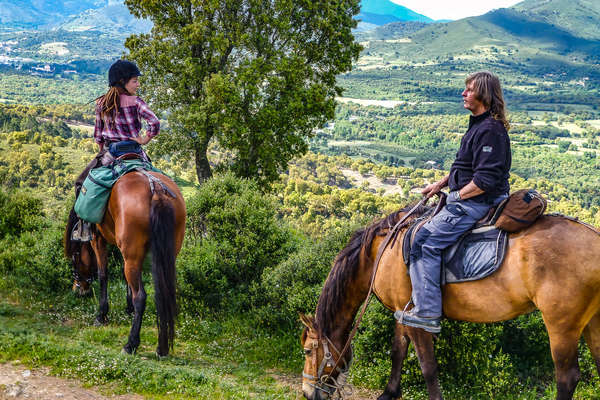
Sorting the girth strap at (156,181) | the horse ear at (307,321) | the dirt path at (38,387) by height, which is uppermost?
the girth strap at (156,181)

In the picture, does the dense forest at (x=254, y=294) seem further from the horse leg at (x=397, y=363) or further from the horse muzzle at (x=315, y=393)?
the horse muzzle at (x=315, y=393)

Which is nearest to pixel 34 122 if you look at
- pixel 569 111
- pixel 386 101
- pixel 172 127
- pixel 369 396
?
pixel 172 127

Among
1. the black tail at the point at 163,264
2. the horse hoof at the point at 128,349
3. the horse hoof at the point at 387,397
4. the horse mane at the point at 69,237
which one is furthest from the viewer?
the horse mane at the point at 69,237

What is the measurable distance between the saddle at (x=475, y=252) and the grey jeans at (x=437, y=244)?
7cm

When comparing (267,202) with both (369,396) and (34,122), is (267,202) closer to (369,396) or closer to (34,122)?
(369,396)

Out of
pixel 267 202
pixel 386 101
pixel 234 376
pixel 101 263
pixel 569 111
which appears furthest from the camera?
pixel 386 101

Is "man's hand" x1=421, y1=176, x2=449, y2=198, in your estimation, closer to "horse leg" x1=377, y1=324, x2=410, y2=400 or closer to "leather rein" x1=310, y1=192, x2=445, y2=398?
"leather rein" x1=310, y1=192, x2=445, y2=398

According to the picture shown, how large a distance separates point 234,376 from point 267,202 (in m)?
4.18

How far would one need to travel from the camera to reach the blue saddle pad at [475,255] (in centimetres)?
421

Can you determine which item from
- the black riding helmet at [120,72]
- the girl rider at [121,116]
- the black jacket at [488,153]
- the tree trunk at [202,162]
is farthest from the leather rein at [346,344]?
the tree trunk at [202,162]

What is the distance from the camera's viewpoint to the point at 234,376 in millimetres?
6258

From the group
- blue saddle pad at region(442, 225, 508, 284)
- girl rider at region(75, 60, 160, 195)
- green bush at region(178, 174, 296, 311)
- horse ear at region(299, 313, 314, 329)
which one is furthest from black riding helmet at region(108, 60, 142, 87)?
blue saddle pad at region(442, 225, 508, 284)

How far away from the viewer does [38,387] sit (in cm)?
481

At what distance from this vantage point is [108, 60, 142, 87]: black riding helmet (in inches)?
261
